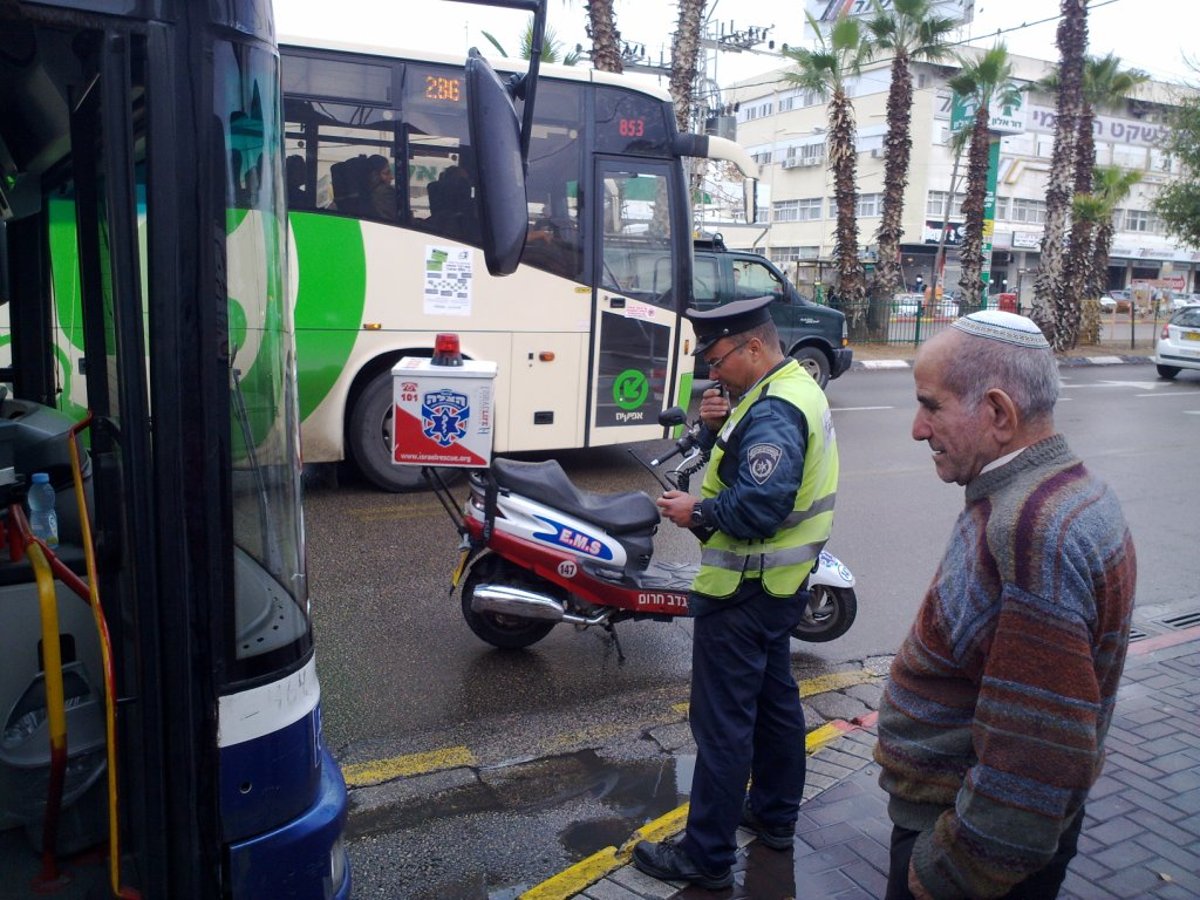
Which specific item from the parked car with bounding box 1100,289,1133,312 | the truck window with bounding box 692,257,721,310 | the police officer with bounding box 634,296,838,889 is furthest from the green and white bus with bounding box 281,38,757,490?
the parked car with bounding box 1100,289,1133,312

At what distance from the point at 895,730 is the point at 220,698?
131 cm

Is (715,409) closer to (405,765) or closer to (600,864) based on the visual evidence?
(600,864)

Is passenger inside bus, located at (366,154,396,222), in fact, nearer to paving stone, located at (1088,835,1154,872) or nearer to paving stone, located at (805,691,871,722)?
paving stone, located at (805,691,871,722)

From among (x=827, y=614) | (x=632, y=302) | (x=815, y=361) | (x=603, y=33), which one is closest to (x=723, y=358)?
(x=827, y=614)

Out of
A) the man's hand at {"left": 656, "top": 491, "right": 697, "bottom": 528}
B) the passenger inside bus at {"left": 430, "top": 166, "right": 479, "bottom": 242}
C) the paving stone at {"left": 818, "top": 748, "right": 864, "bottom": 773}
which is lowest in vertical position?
the paving stone at {"left": 818, "top": 748, "right": 864, "bottom": 773}

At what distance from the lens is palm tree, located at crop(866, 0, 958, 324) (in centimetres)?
2373

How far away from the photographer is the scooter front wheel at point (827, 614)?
210 inches

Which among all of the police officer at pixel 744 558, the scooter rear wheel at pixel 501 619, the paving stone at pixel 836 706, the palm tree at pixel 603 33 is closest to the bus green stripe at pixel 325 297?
the scooter rear wheel at pixel 501 619

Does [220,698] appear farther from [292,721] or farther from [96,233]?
[96,233]

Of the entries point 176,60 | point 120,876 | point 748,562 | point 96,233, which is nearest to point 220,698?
point 120,876

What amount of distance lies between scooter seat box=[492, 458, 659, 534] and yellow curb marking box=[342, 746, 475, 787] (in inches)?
50.4

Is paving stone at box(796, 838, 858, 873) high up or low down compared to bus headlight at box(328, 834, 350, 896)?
down

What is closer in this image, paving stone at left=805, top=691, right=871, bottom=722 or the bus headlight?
the bus headlight

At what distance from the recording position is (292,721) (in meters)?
2.15
